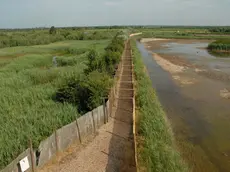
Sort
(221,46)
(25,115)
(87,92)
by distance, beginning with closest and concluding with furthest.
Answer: (25,115) < (87,92) < (221,46)

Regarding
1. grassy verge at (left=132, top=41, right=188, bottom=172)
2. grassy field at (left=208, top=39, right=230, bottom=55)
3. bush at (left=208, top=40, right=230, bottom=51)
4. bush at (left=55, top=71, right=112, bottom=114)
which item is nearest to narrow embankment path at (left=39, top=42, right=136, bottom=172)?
grassy verge at (left=132, top=41, right=188, bottom=172)

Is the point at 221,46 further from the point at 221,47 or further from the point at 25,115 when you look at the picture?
the point at 25,115

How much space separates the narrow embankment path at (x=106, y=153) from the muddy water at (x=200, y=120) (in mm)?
2836

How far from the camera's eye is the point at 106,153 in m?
10.0

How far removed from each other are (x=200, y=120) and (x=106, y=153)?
7.94m

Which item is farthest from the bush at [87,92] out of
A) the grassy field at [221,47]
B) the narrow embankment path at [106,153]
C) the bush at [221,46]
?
the bush at [221,46]

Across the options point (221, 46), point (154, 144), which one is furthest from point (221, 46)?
point (154, 144)

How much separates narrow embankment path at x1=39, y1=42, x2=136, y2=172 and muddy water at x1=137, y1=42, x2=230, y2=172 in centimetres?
284

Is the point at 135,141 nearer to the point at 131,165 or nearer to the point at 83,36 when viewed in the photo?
the point at 131,165

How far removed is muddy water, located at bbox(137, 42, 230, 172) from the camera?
→ 35.1 ft

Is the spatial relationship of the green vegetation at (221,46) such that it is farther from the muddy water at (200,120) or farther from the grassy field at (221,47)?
the muddy water at (200,120)

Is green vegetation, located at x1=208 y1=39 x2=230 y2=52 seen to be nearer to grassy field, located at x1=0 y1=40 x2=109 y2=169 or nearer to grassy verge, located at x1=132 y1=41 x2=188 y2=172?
grassy verge, located at x1=132 y1=41 x2=188 y2=172

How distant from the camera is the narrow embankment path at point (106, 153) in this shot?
9.08 m

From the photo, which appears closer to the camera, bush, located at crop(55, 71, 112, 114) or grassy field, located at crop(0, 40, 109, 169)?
grassy field, located at crop(0, 40, 109, 169)
